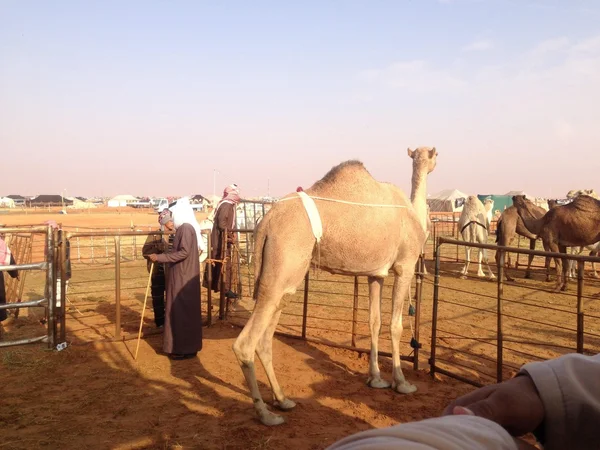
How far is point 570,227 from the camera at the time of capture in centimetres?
1160

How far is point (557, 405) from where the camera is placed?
3.42 ft

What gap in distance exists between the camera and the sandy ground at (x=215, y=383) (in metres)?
4.11

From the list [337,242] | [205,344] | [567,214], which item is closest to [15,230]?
[205,344]

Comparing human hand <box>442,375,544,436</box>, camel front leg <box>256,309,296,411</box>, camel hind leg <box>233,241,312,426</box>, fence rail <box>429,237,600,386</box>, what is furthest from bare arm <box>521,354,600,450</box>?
camel front leg <box>256,309,296,411</box>

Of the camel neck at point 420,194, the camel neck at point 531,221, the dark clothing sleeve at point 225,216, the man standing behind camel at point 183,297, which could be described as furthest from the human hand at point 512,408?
the camel neck at point 531,221

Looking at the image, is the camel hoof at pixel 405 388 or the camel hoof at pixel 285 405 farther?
the camel hoof at pixel 405 388

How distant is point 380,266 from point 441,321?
400 centimetres

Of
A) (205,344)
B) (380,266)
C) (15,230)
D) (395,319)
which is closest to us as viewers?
(380,266)

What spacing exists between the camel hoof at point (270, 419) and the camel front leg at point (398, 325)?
1.50m

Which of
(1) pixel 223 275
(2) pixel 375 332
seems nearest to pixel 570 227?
(2) pixel 375 332

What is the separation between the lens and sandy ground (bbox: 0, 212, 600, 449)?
4.11 m

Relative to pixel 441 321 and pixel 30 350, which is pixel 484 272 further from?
pixel 30 350

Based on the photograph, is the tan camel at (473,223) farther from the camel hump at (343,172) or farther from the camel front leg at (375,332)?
the camel hump at (343,172)

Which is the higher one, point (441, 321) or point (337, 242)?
point (337, 242)
